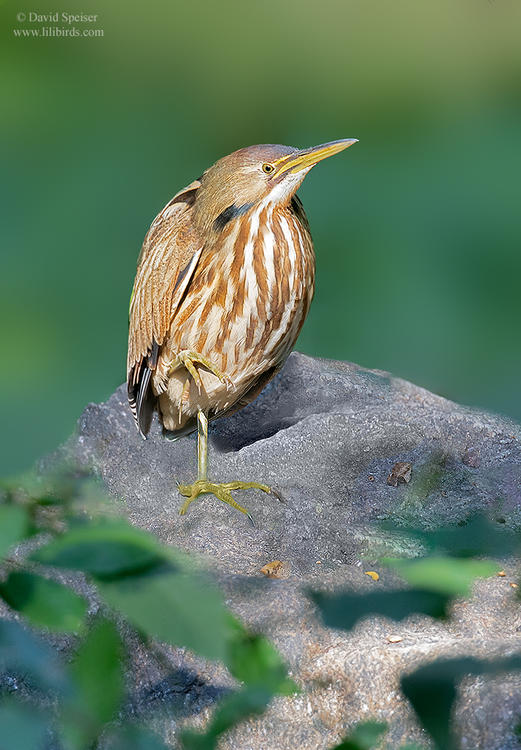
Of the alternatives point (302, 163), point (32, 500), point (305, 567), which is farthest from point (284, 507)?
point (32, 500)

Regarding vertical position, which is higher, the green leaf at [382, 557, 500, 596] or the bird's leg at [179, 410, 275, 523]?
the green leaf at [382, 557, 500, 596]

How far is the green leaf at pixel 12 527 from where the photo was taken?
0.34m

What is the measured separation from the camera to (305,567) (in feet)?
4.39

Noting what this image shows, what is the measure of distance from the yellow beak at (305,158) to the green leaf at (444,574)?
106 cm

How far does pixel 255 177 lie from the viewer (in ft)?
4.52

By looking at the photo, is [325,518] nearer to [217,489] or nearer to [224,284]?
[217,489]

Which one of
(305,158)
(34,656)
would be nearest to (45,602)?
(34,656)

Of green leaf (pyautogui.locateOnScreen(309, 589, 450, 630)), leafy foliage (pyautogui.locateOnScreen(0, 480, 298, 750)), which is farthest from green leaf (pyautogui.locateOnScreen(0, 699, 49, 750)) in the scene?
green leaf (pyautogui.locateOnScreen(309, 589, 450, 630))

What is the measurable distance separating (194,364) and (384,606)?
120 cm

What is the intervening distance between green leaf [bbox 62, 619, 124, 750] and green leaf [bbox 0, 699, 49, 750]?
0.02 metres

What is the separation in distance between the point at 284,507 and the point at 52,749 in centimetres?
82

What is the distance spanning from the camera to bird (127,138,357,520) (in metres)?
1.39

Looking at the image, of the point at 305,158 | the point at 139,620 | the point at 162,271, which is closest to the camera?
the point at 139,620

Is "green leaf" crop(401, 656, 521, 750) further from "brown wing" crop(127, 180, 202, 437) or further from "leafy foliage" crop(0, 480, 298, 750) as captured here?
"brown wing" crop(127, 180, 202, 437)
